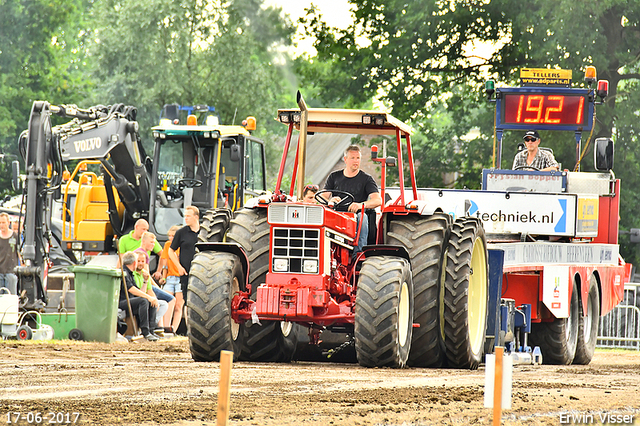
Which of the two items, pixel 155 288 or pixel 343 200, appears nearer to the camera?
pixel 343 200

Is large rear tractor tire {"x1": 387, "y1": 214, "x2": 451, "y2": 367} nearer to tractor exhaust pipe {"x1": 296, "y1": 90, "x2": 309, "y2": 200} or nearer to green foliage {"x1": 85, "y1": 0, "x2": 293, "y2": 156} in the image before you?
tractor exhaust pipe {"x1": 296, "y1": 90, "x2": 309, "y2": 200}

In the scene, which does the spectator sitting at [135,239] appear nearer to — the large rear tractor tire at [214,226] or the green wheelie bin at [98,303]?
the green wheelie bin at [98,303]

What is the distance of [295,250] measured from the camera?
9.70 m

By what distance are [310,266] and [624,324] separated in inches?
539

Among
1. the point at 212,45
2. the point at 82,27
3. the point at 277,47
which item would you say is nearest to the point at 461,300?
the point at 277,47

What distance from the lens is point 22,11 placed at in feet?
124

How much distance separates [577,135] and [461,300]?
26.4 feet

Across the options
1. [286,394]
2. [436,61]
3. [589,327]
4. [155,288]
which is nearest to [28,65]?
[436,61]

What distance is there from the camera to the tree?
24.7 m

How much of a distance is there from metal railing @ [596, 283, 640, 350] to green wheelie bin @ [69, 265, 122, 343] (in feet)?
36.9

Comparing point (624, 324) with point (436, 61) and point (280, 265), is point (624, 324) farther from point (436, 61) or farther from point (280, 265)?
point (280, 265)

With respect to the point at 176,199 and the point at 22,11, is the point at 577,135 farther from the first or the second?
the point at 22,11

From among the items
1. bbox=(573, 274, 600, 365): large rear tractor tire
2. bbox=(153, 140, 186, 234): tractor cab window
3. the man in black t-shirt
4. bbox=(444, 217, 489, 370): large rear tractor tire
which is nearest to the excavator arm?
bbox=(153, 140, 186, 234): tractor cab window

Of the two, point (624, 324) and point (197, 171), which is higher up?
point (197, 171)
